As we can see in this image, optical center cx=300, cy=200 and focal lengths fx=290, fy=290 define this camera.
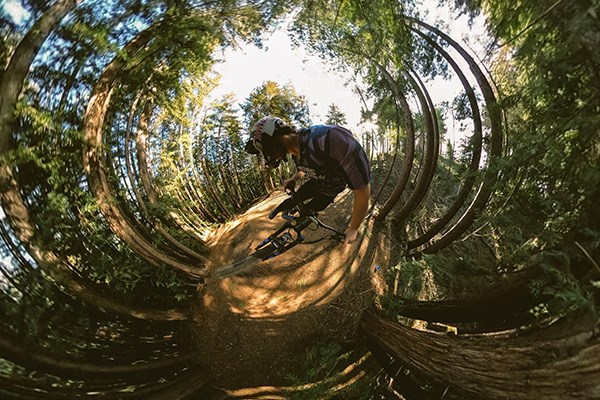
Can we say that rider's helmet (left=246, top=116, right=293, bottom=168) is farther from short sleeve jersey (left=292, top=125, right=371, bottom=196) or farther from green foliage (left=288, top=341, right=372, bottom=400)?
green foliage (left=288, top=341, right=372, bottom=400)

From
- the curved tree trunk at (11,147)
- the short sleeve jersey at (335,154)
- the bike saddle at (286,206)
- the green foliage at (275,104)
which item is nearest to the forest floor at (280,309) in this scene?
the bike saddle at (286,206)

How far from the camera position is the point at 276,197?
32.5 feet

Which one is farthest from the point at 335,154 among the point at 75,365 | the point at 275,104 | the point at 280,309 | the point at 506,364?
the point at 275,104

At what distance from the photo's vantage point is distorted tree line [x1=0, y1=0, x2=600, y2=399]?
272 cm

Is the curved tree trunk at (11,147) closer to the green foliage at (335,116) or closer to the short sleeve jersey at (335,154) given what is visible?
the short sleeve jersey at (335,154)

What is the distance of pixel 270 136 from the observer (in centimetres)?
332

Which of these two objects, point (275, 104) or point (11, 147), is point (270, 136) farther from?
point (275, 104)

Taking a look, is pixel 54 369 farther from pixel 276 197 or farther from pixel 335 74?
pixel 335 74

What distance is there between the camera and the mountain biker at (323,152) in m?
3.04

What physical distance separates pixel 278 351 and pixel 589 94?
5308 mm

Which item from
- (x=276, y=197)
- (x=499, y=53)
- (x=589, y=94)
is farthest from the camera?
(x=276, y=197)

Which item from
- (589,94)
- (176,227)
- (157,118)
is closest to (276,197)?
(176,227)

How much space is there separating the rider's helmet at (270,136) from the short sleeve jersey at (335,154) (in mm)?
235

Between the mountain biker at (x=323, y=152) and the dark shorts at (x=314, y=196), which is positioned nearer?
the mountain biker at (x=323, y=152)
